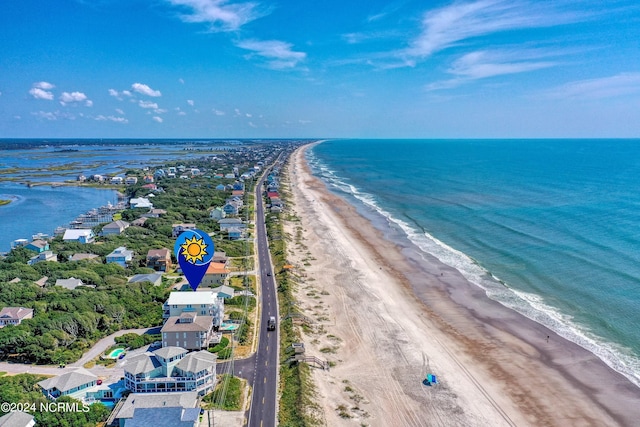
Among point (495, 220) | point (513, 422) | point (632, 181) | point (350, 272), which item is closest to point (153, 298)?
point (350, 272)

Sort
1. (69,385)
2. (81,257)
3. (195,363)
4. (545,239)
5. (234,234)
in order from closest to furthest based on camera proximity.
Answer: (69,385), (195,363), (81,257), (545,239), (234,234)

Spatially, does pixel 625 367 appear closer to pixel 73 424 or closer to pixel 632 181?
pixel 73 424

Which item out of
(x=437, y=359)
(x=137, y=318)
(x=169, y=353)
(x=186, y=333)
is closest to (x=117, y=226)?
(x=137, y=318)

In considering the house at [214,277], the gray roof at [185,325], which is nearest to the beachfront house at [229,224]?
the house at [214,277]

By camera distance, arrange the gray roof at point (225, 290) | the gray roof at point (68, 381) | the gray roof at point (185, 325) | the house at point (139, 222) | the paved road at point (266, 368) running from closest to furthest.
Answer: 1. the paved road at point (266, 368)
2. the gray roof at point (68, 381)
3. the gray roof at point (185, 325)
4. the gray roof at point (225, 290)
5. the house at point (139, 222)

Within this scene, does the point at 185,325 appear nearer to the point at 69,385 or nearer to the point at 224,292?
the point at 224,292

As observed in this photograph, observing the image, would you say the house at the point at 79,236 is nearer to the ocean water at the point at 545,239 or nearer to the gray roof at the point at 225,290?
the gray roof at the point at 225,290
